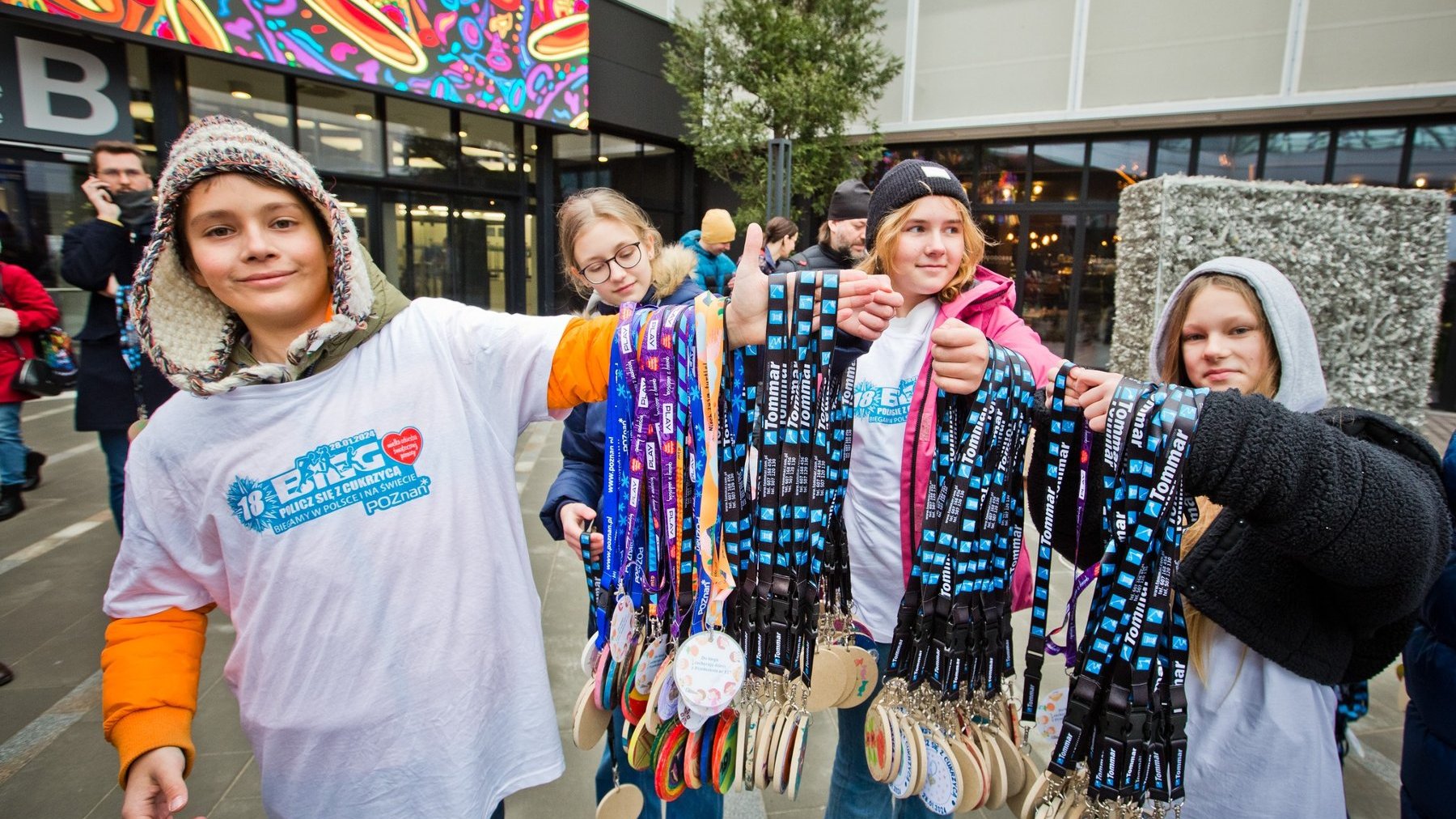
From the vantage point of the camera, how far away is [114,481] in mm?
3701

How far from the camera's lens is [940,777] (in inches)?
52.1

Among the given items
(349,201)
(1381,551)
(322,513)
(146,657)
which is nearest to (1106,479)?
(1381,551)

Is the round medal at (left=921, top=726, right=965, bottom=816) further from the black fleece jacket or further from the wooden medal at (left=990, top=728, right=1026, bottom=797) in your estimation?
the black fleece jacket

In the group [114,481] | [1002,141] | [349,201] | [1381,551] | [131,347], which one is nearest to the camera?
[1381,551]

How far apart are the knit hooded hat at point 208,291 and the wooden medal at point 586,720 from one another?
857mm

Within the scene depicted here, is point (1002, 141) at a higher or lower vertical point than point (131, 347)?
higher

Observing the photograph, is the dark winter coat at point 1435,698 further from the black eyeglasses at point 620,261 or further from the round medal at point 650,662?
the black eyeglasses at point 620,261

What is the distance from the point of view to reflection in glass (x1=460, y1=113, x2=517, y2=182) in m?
9.95

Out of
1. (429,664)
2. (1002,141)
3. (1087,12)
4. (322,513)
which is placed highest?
(1087,12)

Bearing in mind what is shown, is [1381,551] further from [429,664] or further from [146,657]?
[146,657]

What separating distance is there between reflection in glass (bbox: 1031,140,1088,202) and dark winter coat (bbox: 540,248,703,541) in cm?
996

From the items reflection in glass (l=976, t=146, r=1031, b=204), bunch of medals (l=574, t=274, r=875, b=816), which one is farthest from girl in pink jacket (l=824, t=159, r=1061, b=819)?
reflection in glass (l=976, t=146, r=1031, b=204)

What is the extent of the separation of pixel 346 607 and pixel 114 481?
359cm

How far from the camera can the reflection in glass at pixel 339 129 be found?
333 inches
